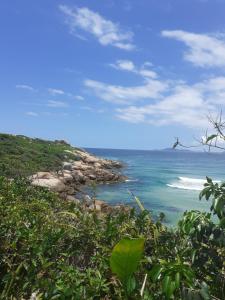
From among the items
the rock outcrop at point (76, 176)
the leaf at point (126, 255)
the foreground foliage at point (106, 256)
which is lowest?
the rock outcrop at point (76, 176)

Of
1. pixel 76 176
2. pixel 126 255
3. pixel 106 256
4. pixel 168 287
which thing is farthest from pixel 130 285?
pixel 76 176

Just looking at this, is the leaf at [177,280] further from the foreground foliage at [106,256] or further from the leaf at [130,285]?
the leaf at [130,285]

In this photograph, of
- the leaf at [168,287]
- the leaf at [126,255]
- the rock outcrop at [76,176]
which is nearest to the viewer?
the leaf at [168,287]

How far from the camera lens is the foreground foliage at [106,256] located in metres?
2.63

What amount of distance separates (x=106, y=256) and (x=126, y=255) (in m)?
1.00

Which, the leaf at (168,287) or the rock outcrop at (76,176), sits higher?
the leaf at (168,287)

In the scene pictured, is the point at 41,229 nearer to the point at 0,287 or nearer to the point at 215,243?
the point at 0,287

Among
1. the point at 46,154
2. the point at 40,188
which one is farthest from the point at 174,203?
the point at 40,188

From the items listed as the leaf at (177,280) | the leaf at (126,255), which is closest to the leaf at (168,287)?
the leaf at (177,280)

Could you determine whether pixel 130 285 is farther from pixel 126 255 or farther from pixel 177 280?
pixel 177 280

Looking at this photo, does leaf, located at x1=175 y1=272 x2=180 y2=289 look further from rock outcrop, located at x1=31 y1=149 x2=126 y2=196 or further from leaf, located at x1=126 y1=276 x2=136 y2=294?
rock outcrop, located at x1=31 y1=149 x2=126 y2=196

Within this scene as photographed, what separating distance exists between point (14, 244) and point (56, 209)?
1.94 m

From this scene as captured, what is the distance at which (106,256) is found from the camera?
347 centimetres

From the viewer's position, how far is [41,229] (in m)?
3.97
